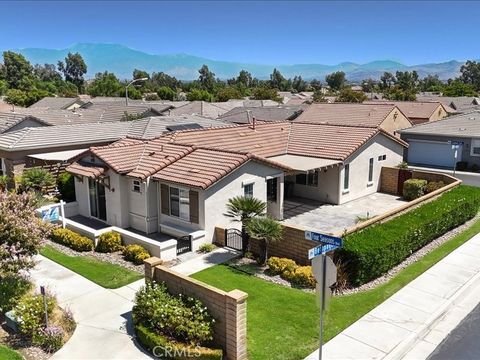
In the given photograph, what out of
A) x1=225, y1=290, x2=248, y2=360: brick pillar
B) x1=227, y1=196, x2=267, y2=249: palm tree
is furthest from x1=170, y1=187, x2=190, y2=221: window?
x1=225, y1=290, x2=248, y2=360: brick pillar

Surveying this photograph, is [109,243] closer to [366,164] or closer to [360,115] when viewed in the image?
[366,164]

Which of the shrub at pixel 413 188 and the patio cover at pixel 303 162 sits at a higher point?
the patio cover at pixel 303 162

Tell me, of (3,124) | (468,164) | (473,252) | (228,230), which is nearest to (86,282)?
(228,230)

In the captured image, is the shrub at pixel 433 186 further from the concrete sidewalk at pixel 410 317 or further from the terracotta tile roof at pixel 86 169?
the terracotta tile roof at pixel 86 169

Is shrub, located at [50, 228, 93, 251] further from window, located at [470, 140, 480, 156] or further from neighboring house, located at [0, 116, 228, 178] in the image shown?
window, located at [470, 140, 480, 156]

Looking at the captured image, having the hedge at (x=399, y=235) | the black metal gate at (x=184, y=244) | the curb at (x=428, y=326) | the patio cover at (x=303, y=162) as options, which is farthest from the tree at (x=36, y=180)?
the curb at (x=428, y=326)

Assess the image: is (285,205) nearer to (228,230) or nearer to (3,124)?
(228,230)
